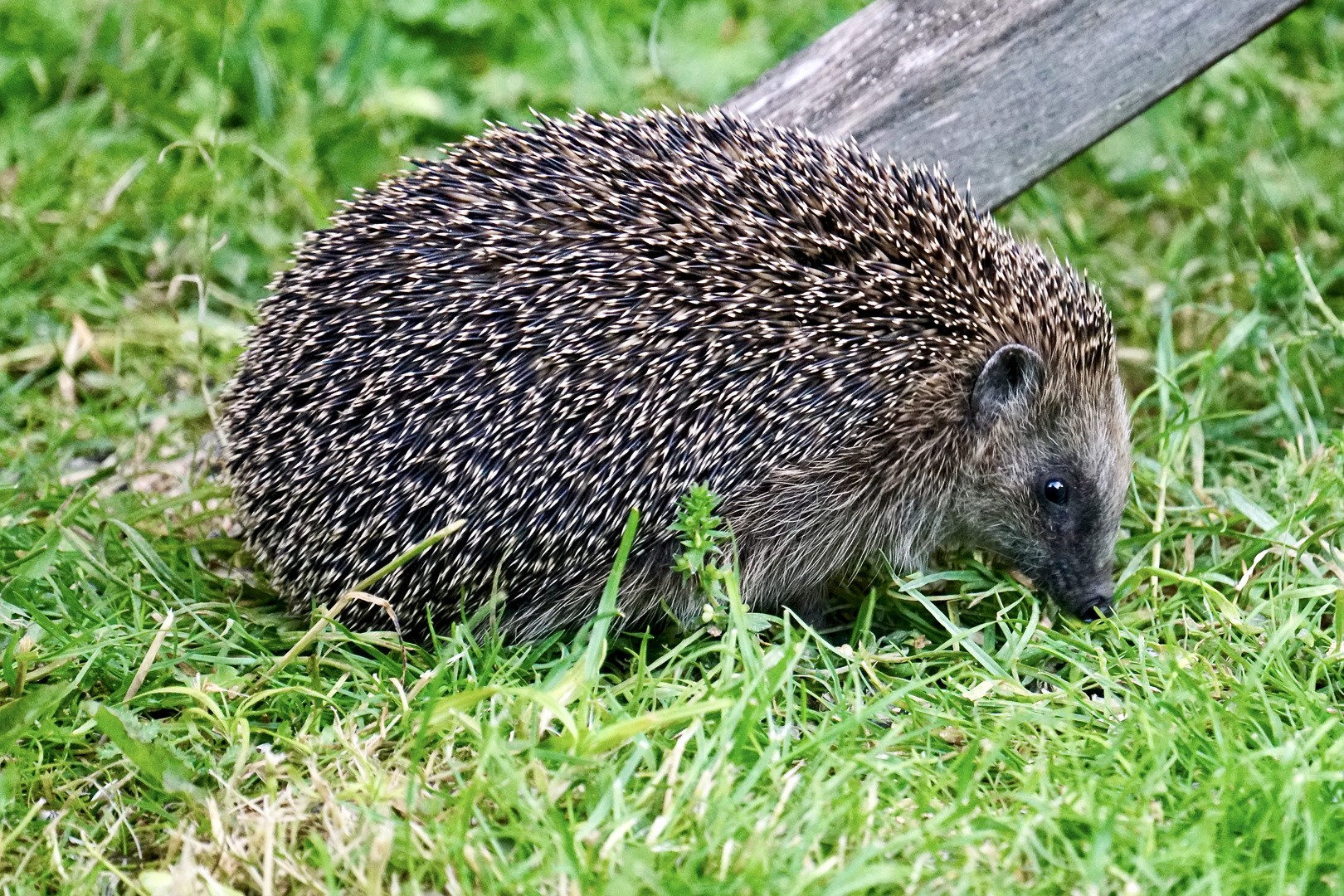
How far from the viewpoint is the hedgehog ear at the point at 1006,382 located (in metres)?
4.60

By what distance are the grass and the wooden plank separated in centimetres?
112

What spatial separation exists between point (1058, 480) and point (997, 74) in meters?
1.68

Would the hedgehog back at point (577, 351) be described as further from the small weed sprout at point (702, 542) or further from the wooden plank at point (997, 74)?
the wooden plank at point (997, 74)

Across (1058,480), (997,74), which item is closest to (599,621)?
(1058,480)

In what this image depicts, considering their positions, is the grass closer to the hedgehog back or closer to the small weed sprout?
the small weed sprout

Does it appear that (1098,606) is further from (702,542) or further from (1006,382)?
(702,542)

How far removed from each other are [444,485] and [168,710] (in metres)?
1.21

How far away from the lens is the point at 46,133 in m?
7.35

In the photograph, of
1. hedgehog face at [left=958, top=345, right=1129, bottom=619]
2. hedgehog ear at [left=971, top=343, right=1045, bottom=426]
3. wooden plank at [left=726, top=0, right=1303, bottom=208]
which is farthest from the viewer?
wooden plank at [left=726, top=0, right=1303, bottom=208]

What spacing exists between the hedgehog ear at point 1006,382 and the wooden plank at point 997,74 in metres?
1.13

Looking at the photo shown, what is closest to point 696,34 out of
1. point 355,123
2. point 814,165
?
point 355,123

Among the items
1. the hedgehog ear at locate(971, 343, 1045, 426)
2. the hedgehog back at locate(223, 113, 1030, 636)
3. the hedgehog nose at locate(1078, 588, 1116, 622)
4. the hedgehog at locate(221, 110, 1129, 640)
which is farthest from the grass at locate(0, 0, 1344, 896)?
the hedgehog ear at locate(971, 343, 1045, 426)

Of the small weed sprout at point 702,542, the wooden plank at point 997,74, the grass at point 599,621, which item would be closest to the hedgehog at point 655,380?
the small weed sprout at point 702,542

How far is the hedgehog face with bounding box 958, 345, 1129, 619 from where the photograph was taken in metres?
4.78
